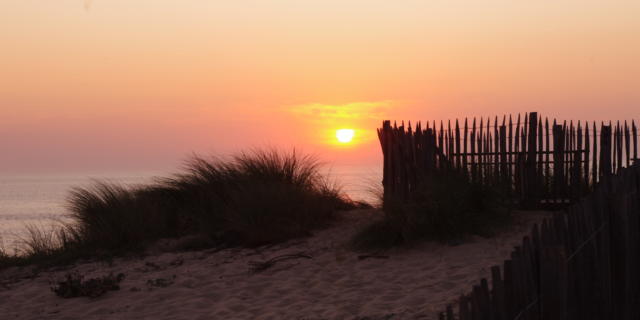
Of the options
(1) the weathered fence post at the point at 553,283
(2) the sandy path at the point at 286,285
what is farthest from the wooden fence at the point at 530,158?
(1) the weathered fence post at the point at 553,283

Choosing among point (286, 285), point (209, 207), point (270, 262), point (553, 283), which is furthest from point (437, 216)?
point (553, 283)

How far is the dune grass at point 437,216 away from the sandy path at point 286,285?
0.23 meters

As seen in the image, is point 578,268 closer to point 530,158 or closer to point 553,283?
point 553,283

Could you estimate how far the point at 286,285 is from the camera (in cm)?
855

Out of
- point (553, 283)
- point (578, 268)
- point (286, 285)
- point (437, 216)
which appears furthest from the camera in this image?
point (437, 216)

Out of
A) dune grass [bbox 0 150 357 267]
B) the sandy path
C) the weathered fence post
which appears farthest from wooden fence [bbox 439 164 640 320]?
dune grass [bbox 0 150 357 267]

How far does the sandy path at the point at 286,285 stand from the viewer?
7359mm

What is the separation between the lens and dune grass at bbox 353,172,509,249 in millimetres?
10039

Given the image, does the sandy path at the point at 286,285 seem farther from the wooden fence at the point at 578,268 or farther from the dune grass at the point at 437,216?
the wooden fence at the point at 578,268

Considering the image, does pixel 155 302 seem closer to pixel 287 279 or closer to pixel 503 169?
pixel 287 279

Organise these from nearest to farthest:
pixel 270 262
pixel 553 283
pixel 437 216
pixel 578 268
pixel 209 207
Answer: pixel 553 283 → pixel 578 268 → pixel 270 262 → pixel 437 216 → pixel 209 207

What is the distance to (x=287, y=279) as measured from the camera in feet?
29.3

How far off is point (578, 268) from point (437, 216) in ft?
18.2

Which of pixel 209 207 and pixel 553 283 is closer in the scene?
pixel 553 283
